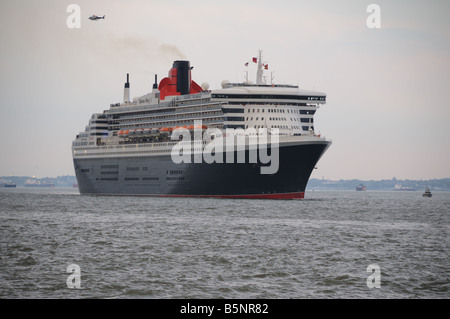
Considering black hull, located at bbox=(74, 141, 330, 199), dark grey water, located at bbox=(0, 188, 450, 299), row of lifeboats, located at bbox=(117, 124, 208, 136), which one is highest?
row of lifeboats, located at bbox=(117, 124, 208, 136)

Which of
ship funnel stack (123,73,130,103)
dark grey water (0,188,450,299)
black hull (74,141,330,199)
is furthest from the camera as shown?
ship funnel stack (123,73,130,103)

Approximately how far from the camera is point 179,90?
98.7m

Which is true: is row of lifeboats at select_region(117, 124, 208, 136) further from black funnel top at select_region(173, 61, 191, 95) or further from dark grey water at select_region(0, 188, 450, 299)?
dark grey water at select_region(0, 188, 450, 299)

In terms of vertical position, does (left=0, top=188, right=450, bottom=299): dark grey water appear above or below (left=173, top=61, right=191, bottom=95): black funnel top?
below

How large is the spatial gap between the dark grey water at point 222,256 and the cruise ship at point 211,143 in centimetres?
2168

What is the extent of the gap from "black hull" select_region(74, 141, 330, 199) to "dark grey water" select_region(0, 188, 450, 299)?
21.0 metres

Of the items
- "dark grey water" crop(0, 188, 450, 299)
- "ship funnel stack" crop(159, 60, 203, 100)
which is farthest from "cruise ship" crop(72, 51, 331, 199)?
"dark grey water" crop(0, 188, 450, 299)

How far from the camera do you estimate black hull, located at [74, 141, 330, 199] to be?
7525cm

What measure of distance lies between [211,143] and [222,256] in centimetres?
4876

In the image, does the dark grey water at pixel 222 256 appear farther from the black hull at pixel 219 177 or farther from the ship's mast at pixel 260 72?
the ship's mast at pixel 260 72

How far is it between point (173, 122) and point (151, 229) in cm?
5019

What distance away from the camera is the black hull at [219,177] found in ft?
247
